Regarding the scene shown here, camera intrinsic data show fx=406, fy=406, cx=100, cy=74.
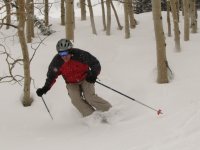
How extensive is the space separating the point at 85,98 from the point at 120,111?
0.80 meters

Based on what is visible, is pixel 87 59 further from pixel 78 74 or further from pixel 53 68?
pixel 53 68

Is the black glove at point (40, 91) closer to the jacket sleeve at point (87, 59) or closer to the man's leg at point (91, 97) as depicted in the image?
the man's leg at point (91, 97)

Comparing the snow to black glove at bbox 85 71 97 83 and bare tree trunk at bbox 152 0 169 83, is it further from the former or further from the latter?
black glove at bbox 85 71 97 83

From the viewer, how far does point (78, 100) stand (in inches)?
299

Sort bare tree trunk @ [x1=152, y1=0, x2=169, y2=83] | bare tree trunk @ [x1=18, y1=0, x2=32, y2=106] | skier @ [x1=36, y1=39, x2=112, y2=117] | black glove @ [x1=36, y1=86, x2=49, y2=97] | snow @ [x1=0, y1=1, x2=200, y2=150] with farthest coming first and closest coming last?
bare tree trunk @ [x1=152, y1=0, x2=169, y2=83] < bare tree trunk @ [x1=18, y1=0, x2=32, y2=106] < black glove @ [x1=36, y1=86, x2=49, y2=97] < skier @ [x1=36, y1=39, x2=112, y2=117] < snow @ [x1=0, y1=1, x2=200, y2=150]

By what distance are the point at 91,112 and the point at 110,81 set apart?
183 cm

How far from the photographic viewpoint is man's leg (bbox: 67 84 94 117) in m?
7.56

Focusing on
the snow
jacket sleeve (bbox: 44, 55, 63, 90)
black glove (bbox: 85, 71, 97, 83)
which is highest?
jacket sleeve (bbox: 44, 55, 63, 90)

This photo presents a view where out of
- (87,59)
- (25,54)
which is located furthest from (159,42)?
(25,54)

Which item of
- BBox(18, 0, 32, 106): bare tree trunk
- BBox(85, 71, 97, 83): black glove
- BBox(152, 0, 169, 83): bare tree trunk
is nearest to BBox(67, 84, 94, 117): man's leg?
BBox(85, 71, 97, 83): black glove

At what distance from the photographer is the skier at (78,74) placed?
287 inches

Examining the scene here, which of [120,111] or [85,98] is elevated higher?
[85,98]

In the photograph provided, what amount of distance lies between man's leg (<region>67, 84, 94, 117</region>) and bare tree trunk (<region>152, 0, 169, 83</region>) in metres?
2.04

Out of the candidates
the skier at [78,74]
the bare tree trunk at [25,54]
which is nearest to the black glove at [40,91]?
the skier at [78,74]
